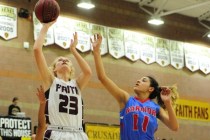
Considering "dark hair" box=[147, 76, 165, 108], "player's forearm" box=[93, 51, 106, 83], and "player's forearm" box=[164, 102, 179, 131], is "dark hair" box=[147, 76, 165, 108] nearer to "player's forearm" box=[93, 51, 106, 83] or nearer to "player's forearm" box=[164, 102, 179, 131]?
"player's forearm" box=[164, 102, 179, 131]

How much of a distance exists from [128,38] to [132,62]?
0.93 metres

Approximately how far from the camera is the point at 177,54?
18719mm

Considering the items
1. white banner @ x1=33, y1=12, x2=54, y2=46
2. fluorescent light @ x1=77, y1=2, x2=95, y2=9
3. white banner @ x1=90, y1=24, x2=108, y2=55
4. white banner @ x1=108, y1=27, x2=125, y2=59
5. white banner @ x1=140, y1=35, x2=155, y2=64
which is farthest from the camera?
white banner @ x1=140, y1=35, x2=155, y2=64

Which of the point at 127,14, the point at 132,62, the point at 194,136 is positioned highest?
the point at 127,14

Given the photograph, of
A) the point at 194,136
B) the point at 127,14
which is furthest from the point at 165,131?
the point at 127,14

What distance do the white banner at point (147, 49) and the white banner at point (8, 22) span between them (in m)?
5.33

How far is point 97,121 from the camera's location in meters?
15.9

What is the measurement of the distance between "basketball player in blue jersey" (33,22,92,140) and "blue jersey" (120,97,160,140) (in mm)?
621

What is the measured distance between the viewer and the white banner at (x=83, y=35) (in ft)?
52.6

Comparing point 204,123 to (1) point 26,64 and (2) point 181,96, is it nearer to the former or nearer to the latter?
(2) point 181,96

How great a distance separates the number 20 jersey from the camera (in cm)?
536

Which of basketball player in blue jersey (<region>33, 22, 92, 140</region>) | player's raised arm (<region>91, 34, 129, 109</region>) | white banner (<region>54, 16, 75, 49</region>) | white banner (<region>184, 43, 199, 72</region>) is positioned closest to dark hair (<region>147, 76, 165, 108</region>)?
player's raised arm (<region>91, 34, 129, 109</region>)

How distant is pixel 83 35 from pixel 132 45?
2222mm

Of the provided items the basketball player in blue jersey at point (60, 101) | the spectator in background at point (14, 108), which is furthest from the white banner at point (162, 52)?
the basketball player in blue jersey at point (60, 101)
